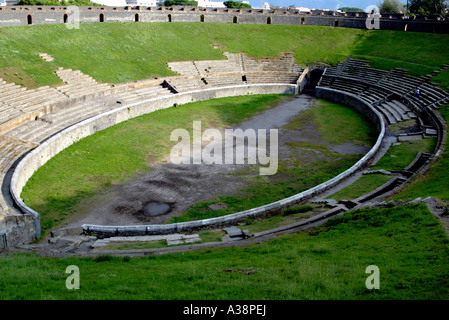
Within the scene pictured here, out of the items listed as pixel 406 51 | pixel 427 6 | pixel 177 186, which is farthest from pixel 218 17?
pixel 177 186

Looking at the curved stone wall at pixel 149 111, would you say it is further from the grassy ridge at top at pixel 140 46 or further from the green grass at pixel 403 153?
the grassy ridge at top at pixel 140 46

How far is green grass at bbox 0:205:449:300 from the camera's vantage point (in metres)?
9.23

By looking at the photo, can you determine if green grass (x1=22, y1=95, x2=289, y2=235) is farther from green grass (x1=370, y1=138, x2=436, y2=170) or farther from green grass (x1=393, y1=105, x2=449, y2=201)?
green grass (x1=393, y1=105, x2=449, y2=201)

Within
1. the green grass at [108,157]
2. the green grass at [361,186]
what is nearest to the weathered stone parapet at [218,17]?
the green grass at [108,157]

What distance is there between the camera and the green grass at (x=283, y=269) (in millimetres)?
9234

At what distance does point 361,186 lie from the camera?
64.1ft

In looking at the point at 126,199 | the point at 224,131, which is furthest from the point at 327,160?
the point at 126,199

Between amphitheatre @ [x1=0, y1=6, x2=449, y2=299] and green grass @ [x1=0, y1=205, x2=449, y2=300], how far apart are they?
0.57 feet

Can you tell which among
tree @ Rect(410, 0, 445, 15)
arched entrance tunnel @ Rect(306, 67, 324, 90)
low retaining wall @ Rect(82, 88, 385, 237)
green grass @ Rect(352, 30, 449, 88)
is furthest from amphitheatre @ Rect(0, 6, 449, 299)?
tree @ Rect(410, 0, 445, 15)

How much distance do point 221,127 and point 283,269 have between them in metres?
19.9

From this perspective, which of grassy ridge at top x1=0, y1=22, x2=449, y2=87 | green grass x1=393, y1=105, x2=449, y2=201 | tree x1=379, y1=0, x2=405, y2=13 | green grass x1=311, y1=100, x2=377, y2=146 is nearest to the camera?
green grass x1=393, y1=105, x2=449, y2=201

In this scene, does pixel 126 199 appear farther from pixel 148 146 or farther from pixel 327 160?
pixel 327 160

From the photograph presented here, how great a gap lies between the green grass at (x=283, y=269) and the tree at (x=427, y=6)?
58774 mm

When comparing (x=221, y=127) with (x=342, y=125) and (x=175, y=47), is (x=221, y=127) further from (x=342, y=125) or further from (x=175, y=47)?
(x=175, y=47)
